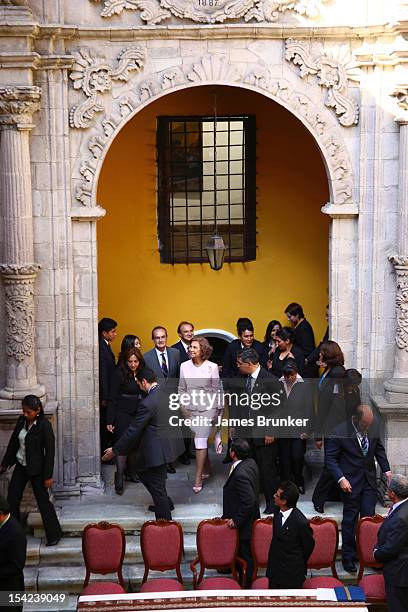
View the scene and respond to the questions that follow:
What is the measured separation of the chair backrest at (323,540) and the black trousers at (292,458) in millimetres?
1671

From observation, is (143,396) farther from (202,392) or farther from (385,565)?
(385,565)

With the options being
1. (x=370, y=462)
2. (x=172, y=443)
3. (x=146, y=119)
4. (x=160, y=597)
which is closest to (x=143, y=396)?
(x=172, y=443)

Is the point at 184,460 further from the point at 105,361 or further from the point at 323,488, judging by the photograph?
the point at 323,488

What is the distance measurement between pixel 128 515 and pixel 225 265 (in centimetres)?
A: 462

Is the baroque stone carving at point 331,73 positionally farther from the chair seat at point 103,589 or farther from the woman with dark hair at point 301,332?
the chair seat at point 103,589

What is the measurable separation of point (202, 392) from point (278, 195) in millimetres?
3818

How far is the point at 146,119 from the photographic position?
1573cm

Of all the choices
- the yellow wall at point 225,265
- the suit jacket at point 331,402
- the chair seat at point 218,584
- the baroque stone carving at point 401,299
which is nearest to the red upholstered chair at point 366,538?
the chair seat at point 218,584

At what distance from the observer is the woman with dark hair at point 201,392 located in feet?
42.7

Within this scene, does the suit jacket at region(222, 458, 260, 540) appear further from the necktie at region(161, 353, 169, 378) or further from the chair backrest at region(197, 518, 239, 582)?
the necktie at region(161, 353, 169, 378)

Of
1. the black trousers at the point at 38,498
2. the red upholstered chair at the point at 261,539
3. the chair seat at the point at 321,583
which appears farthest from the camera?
the black trousers at the point at 38,498

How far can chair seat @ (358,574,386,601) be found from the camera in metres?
10.5

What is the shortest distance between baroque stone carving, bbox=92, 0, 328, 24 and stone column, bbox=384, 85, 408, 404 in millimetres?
1445

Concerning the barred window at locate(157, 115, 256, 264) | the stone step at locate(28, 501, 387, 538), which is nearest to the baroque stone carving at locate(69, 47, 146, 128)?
the barred window at locate(157, 115, 256, 264)
